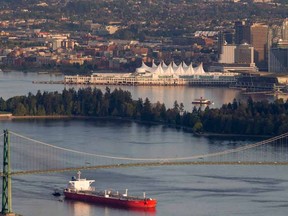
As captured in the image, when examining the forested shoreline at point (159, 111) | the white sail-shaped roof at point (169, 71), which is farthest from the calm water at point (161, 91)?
the white sail-shaped roof at point (169, 71)

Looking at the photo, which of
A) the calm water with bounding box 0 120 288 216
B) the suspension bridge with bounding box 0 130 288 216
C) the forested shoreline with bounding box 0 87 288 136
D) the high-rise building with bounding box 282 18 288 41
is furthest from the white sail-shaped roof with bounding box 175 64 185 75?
the suspension bridge with bounding box 0 130 288 216

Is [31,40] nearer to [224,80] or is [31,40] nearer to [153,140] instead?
[224,80]

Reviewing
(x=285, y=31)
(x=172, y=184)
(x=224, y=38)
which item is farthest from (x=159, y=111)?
(x=224, y=38)

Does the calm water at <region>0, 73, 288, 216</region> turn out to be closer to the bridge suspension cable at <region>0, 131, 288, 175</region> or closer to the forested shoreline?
the bridge suspension cable at <region>0, 131, 288, 175</region>

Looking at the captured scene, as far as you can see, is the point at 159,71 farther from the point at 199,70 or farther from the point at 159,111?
the point at 159,111

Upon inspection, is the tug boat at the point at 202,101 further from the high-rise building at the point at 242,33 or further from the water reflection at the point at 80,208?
the high-rise building at the point at 242,33

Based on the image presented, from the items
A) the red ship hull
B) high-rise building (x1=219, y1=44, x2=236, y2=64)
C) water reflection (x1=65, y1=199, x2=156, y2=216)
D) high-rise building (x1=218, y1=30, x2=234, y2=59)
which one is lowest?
water reflection (x1=65, y1=199, x2=156, y2=216)
